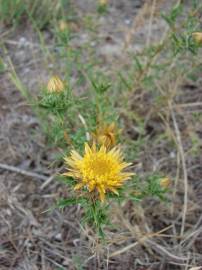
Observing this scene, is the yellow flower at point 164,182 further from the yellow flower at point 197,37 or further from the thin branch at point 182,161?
the yellow flower at point 197,37

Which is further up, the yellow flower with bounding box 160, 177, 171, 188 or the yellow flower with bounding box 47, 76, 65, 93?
the yellow flower with bounding box 47, 76, 65, 93

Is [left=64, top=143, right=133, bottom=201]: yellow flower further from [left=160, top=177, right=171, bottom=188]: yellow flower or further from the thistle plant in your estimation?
[left=160, top=177, right=171, bottom=188]: yellow flower

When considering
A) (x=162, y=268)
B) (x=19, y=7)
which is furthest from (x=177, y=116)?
(x=19, y=7)

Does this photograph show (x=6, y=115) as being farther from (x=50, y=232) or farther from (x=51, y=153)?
(x=50, y=232)

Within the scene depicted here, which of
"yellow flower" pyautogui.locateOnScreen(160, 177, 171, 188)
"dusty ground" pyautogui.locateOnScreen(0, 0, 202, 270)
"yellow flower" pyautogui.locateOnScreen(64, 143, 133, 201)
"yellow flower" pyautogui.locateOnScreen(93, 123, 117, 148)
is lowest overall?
"dusty ground" pyautogui.locateOnScreen(0, 0, 202, 270)

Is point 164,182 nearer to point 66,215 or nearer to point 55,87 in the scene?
point 66,215

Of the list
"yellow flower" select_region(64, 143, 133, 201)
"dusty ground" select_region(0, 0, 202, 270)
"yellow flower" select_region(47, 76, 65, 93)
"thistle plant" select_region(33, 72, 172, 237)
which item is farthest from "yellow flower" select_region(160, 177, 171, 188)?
Result: "yellow flower" select_region(47, 76, 65, 93)
